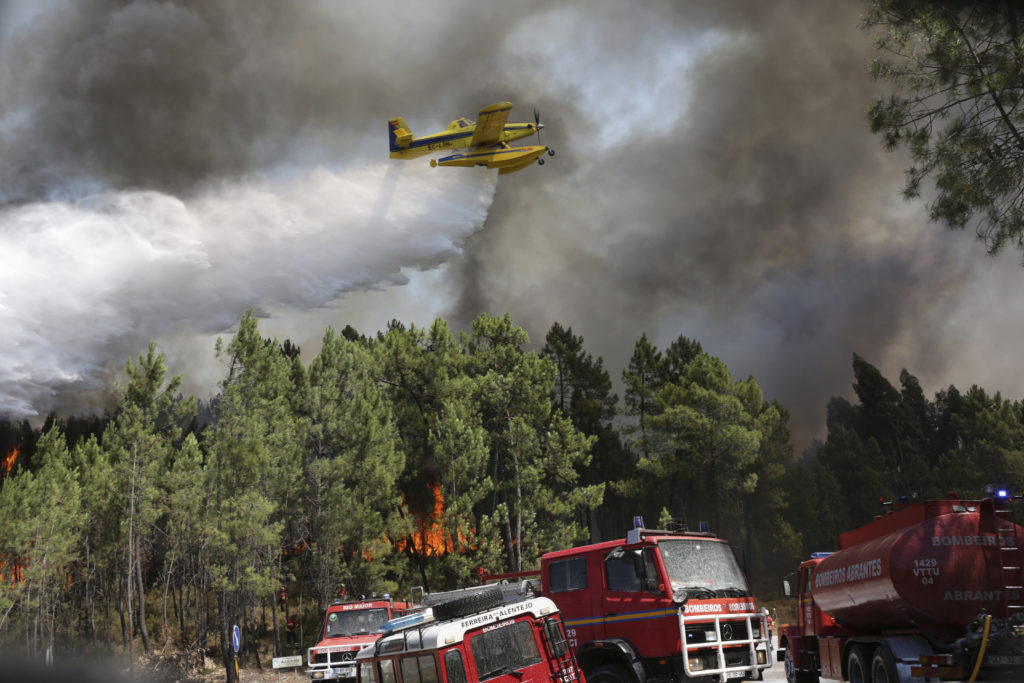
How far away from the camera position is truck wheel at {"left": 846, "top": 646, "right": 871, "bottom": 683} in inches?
484

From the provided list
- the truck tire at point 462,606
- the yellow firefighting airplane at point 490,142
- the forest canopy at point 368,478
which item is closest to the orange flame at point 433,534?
the forest canopy at point 368,478

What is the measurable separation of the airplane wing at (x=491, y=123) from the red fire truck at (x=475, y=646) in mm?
26996

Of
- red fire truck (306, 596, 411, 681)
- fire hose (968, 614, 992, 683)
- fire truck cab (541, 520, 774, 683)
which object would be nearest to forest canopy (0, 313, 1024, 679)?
red fire truck (306, 596, 411, 681)

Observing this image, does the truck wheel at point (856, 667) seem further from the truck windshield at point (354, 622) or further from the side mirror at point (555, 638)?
the truck windshield at point (354, 622)

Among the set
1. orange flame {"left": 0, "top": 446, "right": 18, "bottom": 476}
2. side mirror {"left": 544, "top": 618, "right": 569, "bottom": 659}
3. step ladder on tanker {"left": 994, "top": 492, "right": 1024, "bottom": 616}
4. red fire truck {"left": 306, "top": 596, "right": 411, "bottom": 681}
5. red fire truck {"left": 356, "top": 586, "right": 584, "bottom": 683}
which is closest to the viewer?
red fire truck {"left": 356, "top": 586, "right": 584, "bottom": 683}

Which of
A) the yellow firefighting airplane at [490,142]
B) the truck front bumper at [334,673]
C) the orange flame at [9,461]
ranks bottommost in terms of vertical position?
the truck front bumper at [334,673]

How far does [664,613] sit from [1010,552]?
16.3 ft

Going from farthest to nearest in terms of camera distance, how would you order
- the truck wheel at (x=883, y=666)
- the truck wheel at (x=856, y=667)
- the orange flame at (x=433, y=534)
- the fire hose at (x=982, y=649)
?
the orange flame at (x=433, y=534) → the truck wheel at (x=856, y=667) → the truck wheel at (x=883, y=666) → the fire hose at (x=982, y=649)

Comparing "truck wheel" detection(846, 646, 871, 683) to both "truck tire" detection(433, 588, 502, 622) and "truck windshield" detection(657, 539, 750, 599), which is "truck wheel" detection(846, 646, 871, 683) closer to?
"truck windshield" detection(657, 539, 750, 599)

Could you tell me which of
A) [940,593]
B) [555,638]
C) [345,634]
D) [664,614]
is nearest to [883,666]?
[940,593]

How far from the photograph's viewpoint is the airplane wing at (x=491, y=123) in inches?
1305

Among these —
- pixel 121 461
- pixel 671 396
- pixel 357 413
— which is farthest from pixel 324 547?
pixel 671 396

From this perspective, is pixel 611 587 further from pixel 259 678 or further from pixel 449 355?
pixel 449 355

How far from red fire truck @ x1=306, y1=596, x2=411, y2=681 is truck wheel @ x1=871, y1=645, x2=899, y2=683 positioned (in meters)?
13.0
